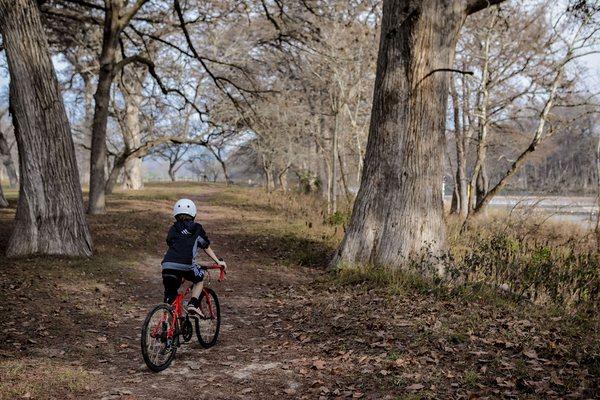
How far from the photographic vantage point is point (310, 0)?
1470cm

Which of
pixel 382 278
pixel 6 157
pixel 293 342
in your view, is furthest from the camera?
pixel 6 157

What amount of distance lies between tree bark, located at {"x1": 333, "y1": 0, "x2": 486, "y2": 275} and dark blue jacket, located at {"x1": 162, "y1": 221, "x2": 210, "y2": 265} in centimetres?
392

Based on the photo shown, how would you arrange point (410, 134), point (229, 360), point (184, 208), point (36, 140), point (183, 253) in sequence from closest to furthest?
1. point (183, 253)
2. point (184, 208)
3. point (229, 360)
4. point (410, 134)
5. point (36, 140)

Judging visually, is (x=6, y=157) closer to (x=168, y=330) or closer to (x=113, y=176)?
(x=113, y=176)

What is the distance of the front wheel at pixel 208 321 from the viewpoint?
6.23 meters

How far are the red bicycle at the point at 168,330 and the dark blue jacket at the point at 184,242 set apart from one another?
1.00 ft

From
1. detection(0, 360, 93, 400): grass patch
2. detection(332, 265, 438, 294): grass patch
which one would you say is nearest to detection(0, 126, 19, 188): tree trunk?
detection(332, 265, 438, 294): grass patch

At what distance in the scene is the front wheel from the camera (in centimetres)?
623

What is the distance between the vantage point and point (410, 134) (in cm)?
852

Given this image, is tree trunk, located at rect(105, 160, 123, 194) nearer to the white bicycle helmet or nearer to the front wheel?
the front wheel

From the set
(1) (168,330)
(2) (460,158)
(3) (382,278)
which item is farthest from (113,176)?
(1) (168,330)

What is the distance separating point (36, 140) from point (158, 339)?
6.18 m

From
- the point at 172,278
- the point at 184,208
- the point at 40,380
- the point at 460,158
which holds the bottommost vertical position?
the point at 40,380

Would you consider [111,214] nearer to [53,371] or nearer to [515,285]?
[53,371]
